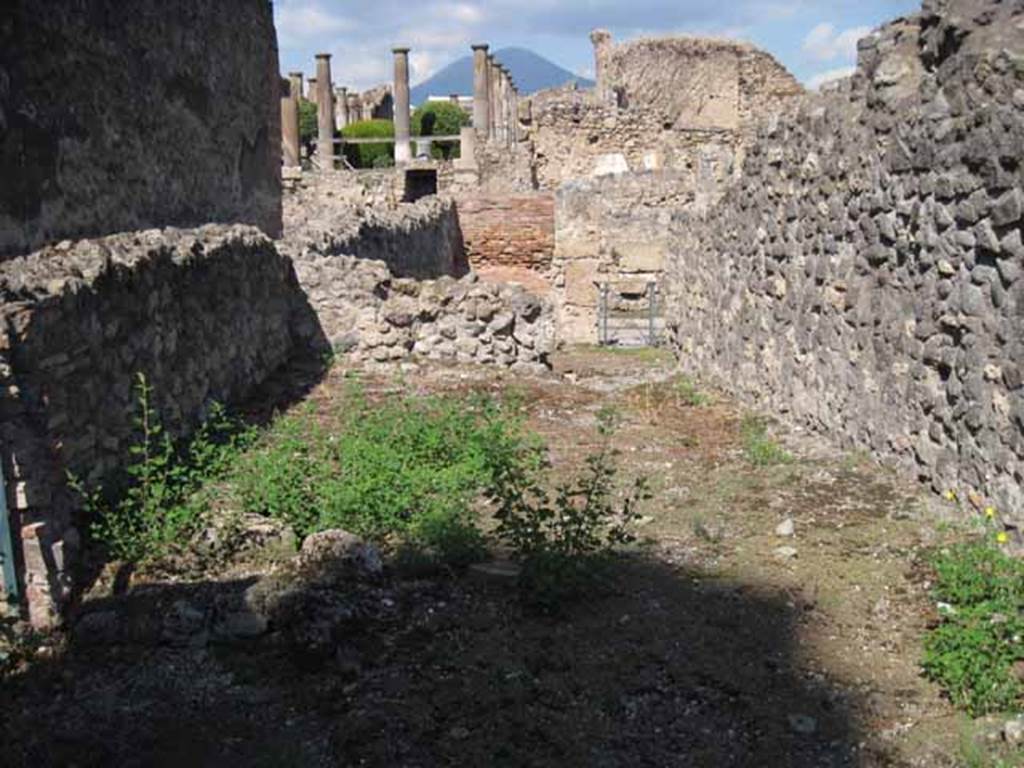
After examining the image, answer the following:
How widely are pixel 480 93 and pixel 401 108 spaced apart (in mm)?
3055

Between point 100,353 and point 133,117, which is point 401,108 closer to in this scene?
point 133,117

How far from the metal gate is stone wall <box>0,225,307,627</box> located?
7.97 metres

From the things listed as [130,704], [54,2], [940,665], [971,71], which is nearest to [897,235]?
[971,71]

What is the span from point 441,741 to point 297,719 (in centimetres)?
53

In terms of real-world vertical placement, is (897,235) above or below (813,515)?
above

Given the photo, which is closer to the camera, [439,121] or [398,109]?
[398,109]

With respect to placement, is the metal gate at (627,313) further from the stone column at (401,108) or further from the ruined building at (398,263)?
the stone column at (401,108)

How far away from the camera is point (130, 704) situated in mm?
3705

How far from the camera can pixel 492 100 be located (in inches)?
1455

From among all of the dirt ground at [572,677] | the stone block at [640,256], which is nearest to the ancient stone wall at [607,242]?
the stone block at [640,256]

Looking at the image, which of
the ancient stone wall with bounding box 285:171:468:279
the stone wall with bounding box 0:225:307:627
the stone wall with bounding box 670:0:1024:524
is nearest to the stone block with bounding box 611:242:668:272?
the ancient stone wall with bounding box 285:171:468:279

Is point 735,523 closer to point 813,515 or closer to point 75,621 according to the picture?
point 813,515

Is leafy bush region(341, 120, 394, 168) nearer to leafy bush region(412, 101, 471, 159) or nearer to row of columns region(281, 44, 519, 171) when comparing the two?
row of columns region(281, 44, 519, 171)

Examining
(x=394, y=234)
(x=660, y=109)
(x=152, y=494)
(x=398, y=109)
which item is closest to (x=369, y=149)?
(x=398, y=109)
